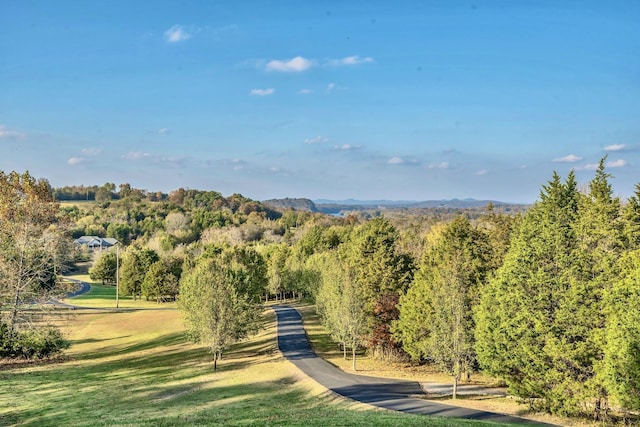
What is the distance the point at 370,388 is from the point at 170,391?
12.8m

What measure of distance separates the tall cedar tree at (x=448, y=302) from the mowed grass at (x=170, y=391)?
295 inches

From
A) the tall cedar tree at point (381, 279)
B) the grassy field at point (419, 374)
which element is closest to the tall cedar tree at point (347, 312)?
the tall cedar tree at point (381, 279)

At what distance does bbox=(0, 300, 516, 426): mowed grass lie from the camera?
21.8m

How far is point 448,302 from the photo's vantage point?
1190 inches

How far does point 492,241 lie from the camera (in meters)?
42.4

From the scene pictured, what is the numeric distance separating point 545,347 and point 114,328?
48.1 metres

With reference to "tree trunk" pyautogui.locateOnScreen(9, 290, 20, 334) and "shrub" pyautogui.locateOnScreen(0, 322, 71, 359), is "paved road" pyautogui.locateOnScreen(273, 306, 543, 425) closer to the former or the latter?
"shrub" pyautogui.locateOnScreen(0, 322, 71, 359)

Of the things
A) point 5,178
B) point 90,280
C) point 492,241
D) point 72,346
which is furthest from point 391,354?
point 90,280

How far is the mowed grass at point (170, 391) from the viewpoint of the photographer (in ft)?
71.5

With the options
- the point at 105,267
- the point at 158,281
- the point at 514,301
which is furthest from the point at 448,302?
the point at 105,267

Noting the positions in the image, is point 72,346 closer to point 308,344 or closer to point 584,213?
point 308,344

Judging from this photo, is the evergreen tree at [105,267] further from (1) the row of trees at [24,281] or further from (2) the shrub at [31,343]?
(2) the shrub at [31,343]

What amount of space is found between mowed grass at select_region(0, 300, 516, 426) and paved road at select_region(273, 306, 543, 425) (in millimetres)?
1265

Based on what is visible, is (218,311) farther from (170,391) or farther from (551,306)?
(551,306)
